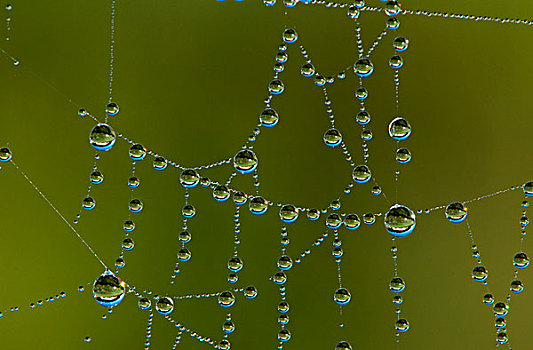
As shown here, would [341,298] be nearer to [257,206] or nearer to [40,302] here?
[257,206]

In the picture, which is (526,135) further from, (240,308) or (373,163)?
(240,308)

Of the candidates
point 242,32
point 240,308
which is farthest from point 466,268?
point 242,32

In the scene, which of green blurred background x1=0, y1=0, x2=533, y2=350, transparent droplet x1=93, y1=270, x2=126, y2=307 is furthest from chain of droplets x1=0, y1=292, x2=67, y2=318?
transparent droplet x1=93, y1=270, x2=126, y2=307

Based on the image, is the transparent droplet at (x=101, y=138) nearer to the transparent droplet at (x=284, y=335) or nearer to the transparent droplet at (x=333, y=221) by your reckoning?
the transparent droplet at (x=333, y=221)

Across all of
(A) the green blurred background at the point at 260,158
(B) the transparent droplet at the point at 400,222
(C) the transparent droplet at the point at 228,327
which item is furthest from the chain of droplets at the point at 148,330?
(B) the transparent droplet at the point at 400,222

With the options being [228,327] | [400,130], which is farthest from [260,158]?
[400,130]

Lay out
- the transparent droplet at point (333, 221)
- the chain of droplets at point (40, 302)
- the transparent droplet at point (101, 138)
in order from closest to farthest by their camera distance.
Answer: the transparent droplet at point (101, 138)
the transparent droplet at point (333, 221)
the chain of droplets at point (40, 302)
